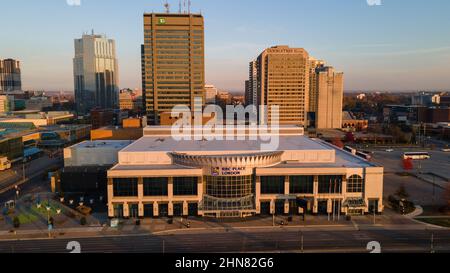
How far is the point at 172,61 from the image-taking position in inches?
3091

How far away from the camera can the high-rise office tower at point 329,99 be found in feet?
313

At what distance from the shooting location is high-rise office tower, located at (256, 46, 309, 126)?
91625 mm

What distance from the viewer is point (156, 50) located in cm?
7781

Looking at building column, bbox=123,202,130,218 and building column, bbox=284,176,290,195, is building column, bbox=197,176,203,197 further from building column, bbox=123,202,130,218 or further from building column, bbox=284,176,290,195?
building column, bbox=284,176,290,195

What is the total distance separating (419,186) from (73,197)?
1426 inches

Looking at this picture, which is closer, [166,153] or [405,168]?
[166,153]

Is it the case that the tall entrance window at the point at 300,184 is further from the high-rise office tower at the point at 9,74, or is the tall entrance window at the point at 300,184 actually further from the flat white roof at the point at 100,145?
the high-rise office tower at the point at 9,74

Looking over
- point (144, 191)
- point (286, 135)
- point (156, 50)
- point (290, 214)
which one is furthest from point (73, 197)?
point (156, 50)

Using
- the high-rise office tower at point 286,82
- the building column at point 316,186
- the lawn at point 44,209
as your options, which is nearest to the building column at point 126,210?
the lawn at point 44,209

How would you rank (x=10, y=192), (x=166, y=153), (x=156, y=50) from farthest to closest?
(x=156, y=50) → (x=10, y=192) → (x=166, y=153)

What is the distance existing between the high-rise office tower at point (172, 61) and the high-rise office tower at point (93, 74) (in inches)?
3481

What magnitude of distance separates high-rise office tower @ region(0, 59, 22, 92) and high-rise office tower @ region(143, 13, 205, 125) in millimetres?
117002

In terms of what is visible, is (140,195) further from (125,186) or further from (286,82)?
(286,82)
